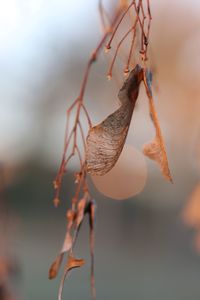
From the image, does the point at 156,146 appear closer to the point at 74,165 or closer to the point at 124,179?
the point at 74,165

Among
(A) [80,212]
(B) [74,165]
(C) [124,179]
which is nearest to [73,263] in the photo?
(A) [80,212]

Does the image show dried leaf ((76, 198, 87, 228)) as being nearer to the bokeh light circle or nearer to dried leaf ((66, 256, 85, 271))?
dried leaf ((66, 256, 85, 271))

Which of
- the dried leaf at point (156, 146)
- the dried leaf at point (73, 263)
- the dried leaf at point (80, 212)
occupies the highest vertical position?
the dried leaf at point (156, 146)

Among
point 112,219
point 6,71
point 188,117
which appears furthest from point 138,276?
point 6,71

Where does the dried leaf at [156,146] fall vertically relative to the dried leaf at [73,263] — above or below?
above

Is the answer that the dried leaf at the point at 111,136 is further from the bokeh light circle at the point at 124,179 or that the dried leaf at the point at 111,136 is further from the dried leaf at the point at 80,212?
the bokeh light circle at the point at 124,179

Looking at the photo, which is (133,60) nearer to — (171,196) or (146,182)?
(146,182)

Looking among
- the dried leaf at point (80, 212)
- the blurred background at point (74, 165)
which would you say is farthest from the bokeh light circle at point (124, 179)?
the dried leaf at point (80, 212)
